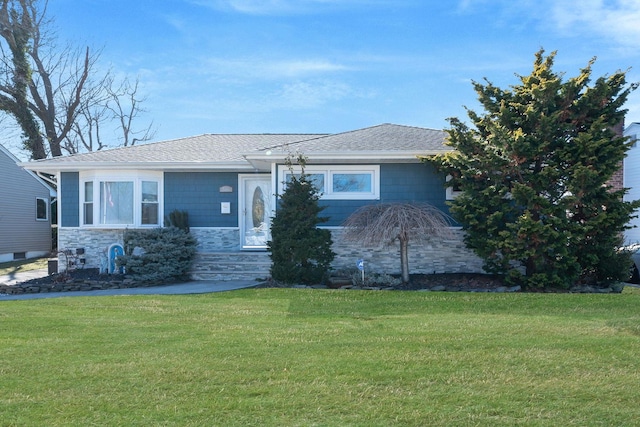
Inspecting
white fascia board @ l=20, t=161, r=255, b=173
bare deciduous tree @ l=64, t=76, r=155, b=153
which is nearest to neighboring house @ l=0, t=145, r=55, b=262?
bare deciduous tree @ l=64, t=76, r=155, b=153

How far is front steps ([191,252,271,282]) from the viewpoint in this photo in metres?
13.4

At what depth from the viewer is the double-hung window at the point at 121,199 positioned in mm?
14375

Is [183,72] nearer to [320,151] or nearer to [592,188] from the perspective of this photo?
[320,151]

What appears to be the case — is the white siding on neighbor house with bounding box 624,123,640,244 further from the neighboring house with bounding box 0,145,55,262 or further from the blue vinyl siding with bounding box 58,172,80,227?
the neighboring house with bounding box 0,145,55,262

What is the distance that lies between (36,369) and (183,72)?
17740 millimetres

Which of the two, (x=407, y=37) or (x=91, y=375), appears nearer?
(x=91, y=375)

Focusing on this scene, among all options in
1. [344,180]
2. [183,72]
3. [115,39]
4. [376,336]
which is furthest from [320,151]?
[115,39]

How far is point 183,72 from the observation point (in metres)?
21.4

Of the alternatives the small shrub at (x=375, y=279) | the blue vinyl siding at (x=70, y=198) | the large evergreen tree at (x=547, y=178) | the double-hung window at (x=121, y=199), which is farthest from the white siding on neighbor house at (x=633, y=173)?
the blue vinyl siding at (x=70, y=198)

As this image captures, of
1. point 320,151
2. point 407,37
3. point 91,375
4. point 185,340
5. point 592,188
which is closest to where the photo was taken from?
point 91,375

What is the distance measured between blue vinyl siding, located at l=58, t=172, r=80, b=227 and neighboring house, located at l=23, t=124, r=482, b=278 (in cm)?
3

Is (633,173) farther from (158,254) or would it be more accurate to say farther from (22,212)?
(22,212)

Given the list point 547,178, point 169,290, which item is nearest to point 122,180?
point 169,290

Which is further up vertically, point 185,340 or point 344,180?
point 344,180
